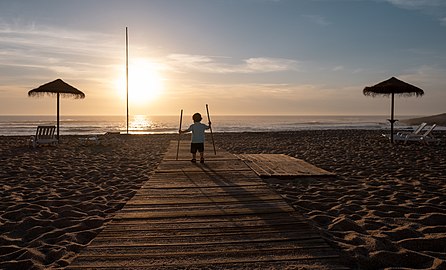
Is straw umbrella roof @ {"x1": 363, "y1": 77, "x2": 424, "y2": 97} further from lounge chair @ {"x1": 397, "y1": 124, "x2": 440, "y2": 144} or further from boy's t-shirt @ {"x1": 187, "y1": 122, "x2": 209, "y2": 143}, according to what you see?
boy's t-shirt @ {"x1": 187, "y1": 122, "x2": 209, "y2": 143}

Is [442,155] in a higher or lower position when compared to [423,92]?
lower

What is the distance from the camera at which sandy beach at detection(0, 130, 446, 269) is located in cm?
301

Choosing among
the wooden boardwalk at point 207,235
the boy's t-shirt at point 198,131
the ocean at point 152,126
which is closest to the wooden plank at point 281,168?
the boy's t-shirt at point 198,131

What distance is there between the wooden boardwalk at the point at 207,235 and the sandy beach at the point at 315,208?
1.22 feet

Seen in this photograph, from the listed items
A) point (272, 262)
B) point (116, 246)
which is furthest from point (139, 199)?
point (272, 262)

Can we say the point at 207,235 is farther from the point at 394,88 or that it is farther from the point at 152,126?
the point at 152,126

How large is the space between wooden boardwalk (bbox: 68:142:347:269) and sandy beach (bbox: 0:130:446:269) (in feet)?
1.22

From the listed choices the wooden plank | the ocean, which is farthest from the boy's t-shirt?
the ocean

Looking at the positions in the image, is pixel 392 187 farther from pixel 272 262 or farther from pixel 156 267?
pixel 156 267

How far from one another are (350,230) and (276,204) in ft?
2.97

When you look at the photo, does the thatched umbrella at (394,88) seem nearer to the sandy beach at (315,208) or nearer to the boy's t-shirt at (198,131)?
the sandy beach at (315,208)

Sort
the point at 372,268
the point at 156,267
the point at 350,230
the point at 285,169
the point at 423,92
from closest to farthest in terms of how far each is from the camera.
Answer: the point at 156,267
the point at 372,268
the point at 350,230
the point at 285,169
the point at 423,92

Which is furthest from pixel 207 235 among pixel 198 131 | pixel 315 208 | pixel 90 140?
pixel 90 140

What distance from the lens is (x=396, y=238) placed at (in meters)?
3.36
